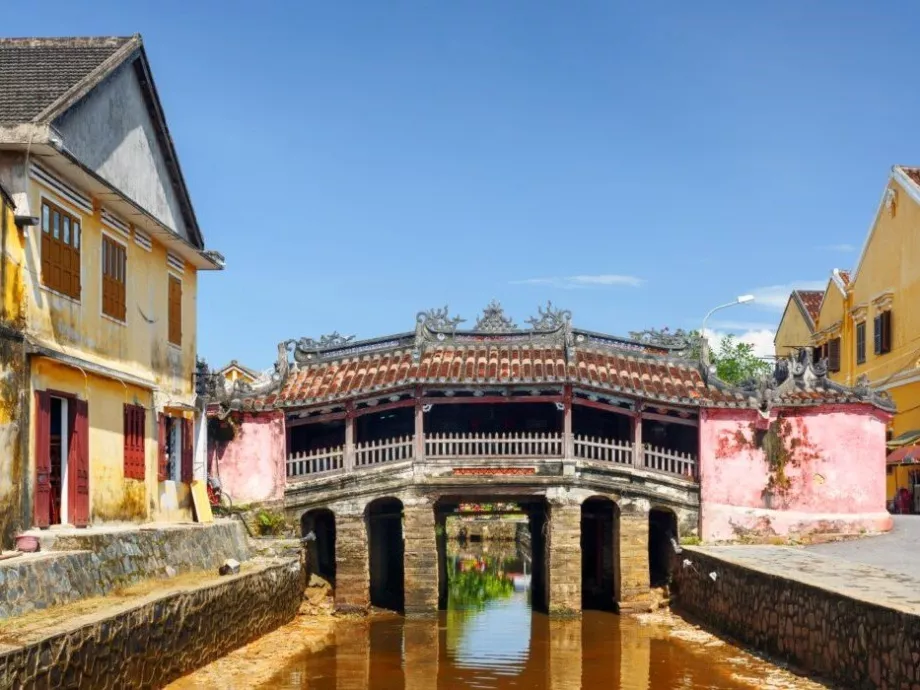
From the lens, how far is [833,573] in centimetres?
1811

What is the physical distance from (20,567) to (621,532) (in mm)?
14680

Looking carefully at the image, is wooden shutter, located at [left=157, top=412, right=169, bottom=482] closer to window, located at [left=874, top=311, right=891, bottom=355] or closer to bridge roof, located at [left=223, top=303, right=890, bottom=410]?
Result: bridge roof, located at [left=223, top=303, right=890, bottom=410]

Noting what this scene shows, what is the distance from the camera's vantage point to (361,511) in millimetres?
25109

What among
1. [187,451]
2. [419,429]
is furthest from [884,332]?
[187,451]

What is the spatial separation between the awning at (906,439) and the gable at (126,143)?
64.7 feet

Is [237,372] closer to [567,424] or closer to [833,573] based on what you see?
[567,424]

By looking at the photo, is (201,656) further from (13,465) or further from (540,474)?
(540,474)

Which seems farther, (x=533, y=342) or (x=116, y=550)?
(x=533, y=342)

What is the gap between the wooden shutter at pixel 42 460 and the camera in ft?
51.0

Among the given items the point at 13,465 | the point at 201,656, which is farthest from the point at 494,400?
the point at 13,465

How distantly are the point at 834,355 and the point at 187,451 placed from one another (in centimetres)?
2490

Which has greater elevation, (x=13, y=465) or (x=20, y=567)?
(x=13, y=465)

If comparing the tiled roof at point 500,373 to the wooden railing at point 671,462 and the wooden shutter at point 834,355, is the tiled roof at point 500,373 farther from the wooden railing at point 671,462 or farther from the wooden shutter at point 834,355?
the wooden shutter at point 834,355

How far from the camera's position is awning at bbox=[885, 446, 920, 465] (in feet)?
100
